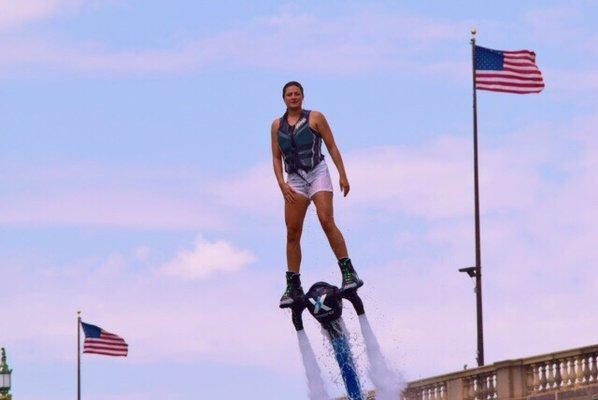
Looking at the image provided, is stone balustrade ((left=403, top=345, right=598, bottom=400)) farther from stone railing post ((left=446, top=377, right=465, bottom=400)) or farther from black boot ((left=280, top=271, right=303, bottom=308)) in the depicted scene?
black boot ((left=280, top=271, right=303, bottom=308))

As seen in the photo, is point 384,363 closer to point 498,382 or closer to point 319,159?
point 319,159

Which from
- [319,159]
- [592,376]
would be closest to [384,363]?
[319,159]

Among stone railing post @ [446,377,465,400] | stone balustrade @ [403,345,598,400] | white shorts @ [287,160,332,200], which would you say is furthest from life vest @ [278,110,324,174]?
stone railing post @ [446,377,465,400]

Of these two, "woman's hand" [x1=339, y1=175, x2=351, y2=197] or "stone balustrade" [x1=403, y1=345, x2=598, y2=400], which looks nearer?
"woman's hand" [x1=339, y1=175, x2=351, y2=197]

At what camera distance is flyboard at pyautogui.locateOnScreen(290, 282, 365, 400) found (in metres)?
25.4

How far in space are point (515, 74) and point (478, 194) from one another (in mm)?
4713

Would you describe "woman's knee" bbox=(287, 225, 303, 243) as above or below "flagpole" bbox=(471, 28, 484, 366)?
below

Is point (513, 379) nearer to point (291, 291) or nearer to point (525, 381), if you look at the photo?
point (525, 381)

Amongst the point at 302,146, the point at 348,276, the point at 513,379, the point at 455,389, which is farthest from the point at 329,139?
the point at 455,389

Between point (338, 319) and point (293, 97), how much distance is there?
298 centimetres

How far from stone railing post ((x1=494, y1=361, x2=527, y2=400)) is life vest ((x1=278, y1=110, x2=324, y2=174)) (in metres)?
23.0

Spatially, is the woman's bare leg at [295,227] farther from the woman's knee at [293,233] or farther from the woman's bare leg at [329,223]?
the woman's bare leg at [329,223]

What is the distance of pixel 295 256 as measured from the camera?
85.0ft

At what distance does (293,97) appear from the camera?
2595 cm
